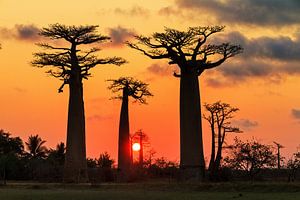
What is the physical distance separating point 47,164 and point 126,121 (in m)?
7.54

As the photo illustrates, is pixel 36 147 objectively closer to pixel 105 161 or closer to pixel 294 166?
pixel 105 161

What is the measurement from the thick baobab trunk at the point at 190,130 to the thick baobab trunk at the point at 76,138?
31.6 feet

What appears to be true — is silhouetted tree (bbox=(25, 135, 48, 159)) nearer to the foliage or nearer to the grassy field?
the foliage

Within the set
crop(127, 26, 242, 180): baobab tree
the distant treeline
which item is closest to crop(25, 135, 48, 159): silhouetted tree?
the distant treeline

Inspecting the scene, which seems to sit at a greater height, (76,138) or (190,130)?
(76,138)

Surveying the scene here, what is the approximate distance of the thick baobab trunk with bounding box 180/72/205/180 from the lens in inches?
1655

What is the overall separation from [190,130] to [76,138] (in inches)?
459

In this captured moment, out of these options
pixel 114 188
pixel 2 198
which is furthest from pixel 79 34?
pixel 2 198

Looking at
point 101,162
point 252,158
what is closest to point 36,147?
point 101,162

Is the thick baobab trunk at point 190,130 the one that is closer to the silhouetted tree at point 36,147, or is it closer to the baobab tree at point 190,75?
the baobab tree at point 190,75

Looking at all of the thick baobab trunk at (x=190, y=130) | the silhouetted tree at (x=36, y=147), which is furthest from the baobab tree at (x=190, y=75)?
the silhouetted tree at (x=36, y=147)

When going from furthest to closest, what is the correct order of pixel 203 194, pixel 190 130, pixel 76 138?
pixel 76 138 < pixel 190 130 < pixel 203 194

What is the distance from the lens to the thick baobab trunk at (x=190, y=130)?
42.0 m

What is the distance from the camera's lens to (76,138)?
5059cm
